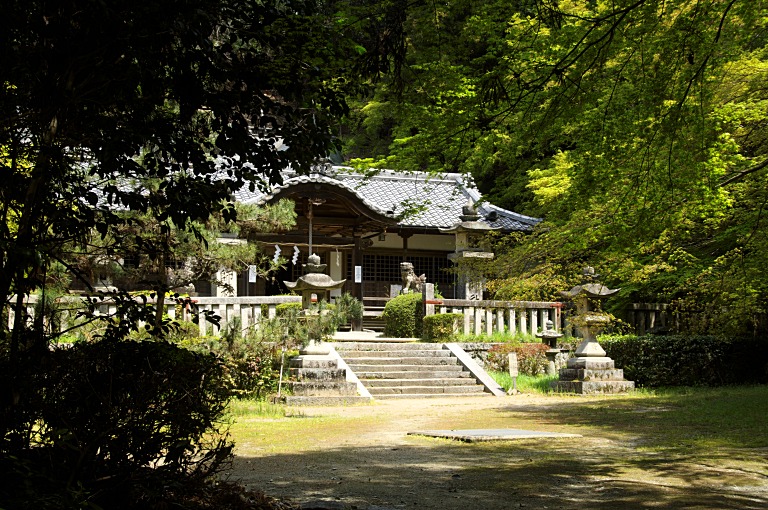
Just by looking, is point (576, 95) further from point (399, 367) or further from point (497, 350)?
point (497, 350)

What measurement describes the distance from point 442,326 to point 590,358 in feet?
12.3

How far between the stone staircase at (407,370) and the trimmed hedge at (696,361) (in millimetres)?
4351

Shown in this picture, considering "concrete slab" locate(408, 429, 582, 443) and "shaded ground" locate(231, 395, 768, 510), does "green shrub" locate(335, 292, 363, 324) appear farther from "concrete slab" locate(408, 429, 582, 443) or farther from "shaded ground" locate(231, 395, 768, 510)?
"concrete slab" locate(408, 429, 582, 443)

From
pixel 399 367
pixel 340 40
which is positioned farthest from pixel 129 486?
pixel 399 367

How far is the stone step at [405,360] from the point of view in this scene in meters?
17.2

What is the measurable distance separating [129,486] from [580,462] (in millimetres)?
4748

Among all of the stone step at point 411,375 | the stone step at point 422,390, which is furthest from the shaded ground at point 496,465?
the stone step at point 411,375

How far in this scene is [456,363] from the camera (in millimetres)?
17828

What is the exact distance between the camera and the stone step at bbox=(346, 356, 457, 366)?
17.2 metres

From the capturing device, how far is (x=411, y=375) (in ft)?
55.4

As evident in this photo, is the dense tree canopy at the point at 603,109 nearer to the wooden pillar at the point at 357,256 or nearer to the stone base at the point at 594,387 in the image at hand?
the stone base at the point at 594,387

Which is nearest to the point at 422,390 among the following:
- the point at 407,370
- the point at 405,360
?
the point at 407,370

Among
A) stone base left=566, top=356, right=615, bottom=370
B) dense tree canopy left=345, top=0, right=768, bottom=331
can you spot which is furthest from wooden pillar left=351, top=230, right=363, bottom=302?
dense tree canopy left=345, top=0, right=768, bottom=331

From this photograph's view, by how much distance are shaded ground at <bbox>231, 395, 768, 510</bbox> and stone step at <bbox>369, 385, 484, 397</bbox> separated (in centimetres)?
341
